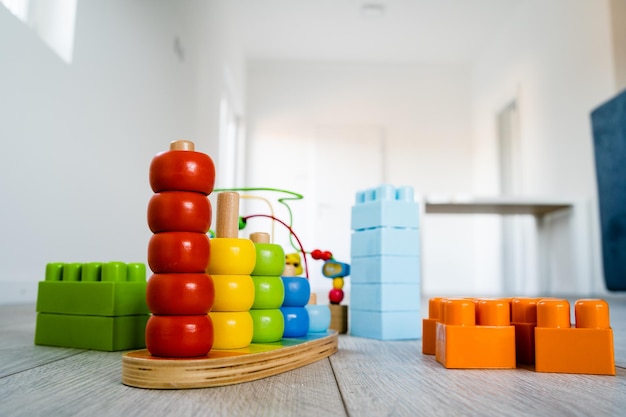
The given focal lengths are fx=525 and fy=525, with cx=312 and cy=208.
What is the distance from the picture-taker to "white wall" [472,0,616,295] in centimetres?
335

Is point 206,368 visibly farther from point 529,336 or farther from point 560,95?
point 560,95

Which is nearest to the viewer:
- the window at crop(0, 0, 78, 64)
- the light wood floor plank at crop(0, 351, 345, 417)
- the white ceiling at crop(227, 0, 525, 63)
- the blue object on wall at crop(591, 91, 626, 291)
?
the light wood floor plank at crop(0, 351, 345, 417)

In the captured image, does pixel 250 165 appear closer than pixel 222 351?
No

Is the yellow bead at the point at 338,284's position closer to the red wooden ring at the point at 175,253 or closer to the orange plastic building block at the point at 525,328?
the orange plastic building block at the point at 525,328

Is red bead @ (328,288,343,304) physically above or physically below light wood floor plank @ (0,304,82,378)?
above

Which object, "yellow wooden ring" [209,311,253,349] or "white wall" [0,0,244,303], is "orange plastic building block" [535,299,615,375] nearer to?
"yellow wooden ring" [209,311,253,349]

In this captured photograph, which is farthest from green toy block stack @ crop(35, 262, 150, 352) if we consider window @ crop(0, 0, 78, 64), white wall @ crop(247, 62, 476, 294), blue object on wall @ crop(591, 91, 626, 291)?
white wall @ crop(247, 62, 476, 294)

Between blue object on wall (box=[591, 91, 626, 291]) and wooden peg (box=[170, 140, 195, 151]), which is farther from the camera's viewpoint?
blue object on wall (box=[591, 91, 626, 291])

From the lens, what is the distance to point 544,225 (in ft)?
13.5

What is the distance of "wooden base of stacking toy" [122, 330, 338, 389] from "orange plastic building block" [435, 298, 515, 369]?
21cm

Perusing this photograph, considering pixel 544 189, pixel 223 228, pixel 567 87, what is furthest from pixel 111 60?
pixel 544 189

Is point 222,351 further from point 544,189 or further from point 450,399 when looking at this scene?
point 544,189

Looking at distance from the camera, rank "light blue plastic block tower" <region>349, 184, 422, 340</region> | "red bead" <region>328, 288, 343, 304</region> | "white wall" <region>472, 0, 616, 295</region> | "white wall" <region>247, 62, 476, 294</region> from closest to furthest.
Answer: "light blue plastic block tower" <region>349, 184, 422, 340</region> → "red bead" <region>328, 288, 343, 304</region> → "white wall" <region>472, 0, 616, 295</region> → "white wall" <region>247, 62, 476, 294</region>

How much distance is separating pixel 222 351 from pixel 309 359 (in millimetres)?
135
